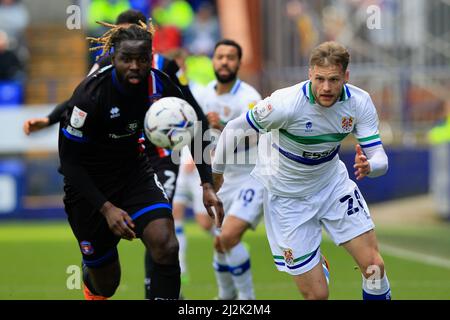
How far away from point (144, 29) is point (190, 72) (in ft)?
39.9

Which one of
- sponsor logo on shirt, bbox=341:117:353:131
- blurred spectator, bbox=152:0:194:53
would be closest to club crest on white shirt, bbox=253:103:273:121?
sponsor logo on shirt, bbox=341:117:353:131

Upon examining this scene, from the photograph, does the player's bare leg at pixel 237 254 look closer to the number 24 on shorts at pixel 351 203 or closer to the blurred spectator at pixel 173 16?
the number 24 on shorts at pixel 351 203

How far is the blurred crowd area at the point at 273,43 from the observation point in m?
19.5

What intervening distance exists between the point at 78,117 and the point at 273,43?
14458 mm

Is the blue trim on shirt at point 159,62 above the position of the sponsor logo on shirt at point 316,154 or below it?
above

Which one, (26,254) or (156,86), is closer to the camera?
(156,86)

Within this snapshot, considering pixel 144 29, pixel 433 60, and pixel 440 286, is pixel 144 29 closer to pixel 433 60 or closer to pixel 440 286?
pixel 440 286

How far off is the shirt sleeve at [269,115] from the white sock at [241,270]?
263 cm

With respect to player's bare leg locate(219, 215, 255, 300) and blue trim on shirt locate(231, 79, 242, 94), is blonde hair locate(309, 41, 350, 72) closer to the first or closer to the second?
player's bare leg locate(219, 215, 255, 300)

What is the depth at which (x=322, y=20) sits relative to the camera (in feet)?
66.7

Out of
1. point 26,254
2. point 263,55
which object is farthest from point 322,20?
point 26,254

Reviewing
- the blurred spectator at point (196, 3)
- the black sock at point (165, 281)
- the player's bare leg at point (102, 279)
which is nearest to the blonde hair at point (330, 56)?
the black sock at point (165, 281)

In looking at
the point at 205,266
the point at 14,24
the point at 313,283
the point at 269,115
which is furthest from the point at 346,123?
the point at 14,24

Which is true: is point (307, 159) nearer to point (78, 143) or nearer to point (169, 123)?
point (169, 123)
